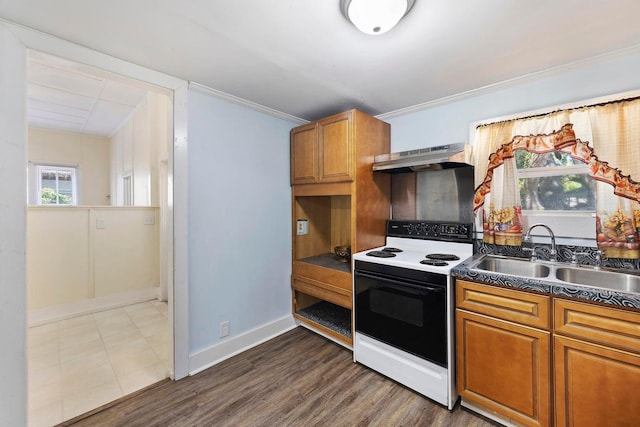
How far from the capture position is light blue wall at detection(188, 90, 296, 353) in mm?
2135

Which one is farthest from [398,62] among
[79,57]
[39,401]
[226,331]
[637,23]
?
[39,401]

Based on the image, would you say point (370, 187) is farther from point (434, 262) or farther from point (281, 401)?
point (281, 401)

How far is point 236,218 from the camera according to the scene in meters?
2.38

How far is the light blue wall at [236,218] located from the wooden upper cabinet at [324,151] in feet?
0.56

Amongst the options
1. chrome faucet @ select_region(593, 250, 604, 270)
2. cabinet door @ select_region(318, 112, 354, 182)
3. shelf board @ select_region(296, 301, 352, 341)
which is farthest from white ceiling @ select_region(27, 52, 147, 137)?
chrome faucet @ select_region(593, 250, 604, 270)

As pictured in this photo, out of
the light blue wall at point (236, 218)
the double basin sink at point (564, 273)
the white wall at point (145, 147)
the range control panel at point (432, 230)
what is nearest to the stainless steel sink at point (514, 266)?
the double basin sink at point (564, 273)

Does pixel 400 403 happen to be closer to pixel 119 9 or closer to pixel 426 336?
pixel 426 336

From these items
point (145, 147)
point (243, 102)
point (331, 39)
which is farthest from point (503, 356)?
point (145, 147)

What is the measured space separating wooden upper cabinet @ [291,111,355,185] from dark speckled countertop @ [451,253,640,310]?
115 centimetres

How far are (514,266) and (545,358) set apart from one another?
2.29 feet

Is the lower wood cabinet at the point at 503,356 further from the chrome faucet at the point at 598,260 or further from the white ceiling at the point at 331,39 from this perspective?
the white ceiling at the point at 331,39

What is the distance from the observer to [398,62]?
68.7 inches

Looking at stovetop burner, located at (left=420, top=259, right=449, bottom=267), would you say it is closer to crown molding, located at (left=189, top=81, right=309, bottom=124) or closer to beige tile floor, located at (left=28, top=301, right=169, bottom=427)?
crown molding, located at (left=189, top=81, right=309, bottom=124)

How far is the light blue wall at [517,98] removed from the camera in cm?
167
